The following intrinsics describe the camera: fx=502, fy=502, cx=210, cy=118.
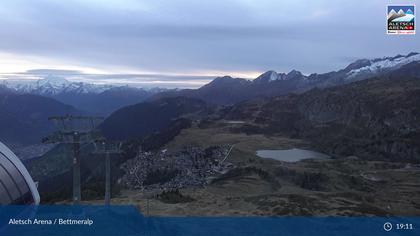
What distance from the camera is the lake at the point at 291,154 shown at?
71938 millimetres

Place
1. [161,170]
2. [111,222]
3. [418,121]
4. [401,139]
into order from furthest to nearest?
1. [418,121]
2. [401,139]
3. [161,170]
4. [111,222]

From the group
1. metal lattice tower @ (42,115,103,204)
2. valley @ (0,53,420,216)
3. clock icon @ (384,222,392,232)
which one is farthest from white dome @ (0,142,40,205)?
clock icon @ (384,222,392,232)

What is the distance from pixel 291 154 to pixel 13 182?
210ft

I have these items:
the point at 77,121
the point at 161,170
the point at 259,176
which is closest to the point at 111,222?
the point at 77,121

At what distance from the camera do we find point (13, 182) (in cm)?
1731

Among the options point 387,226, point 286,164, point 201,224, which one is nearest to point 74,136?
point 201,224

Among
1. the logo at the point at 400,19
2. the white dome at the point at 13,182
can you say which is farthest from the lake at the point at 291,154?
the white dome at the point at 13,182

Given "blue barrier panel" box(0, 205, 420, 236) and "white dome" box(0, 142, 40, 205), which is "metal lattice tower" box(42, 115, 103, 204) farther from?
"white dome" box(0, 142, 40, 205)

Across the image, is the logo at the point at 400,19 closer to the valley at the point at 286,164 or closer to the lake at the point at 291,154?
the valley at the point at 286,164

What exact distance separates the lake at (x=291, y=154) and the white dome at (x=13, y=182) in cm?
5327

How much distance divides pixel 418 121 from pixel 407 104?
948 centimetres

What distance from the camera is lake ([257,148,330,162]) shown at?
7194 cm

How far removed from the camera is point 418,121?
84500 millimetres

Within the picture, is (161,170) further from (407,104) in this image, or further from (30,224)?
(407,104)
